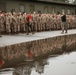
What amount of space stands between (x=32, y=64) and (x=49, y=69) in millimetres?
1416

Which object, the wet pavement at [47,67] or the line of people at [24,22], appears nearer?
the wet pavement at [47,67]

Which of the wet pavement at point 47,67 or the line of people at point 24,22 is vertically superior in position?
the wet pavement at point 47,67

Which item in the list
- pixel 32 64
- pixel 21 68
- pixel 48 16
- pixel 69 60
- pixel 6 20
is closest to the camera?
pixel 21 68

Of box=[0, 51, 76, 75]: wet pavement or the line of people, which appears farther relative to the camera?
the line of people

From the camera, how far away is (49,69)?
11148 millimetres

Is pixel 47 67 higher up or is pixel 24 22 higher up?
pixel 47 67

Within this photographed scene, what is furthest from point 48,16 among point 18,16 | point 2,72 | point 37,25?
point 2,72

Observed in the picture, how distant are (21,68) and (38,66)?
0.68 metres

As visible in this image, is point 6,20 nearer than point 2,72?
No

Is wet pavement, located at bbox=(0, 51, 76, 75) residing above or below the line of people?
above

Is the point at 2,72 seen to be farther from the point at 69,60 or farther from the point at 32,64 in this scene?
the point at 69,60

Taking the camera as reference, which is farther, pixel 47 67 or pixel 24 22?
Result: pixel 24 22

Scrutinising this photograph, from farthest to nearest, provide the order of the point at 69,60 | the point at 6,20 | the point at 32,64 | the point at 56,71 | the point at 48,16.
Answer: the point at 48,16, the point at 6,20, the point at 69,60, the point at 32,64, the point at 56,71

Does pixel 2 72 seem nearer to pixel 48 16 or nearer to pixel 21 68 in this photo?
pixel 21 68
